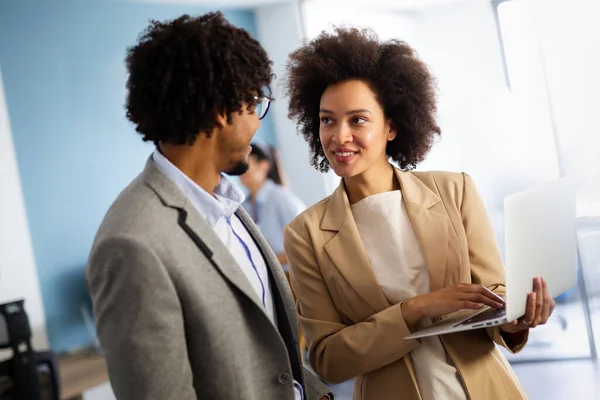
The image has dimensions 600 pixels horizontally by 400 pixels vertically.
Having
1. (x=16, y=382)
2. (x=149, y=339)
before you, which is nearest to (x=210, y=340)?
(x=149, y=339)

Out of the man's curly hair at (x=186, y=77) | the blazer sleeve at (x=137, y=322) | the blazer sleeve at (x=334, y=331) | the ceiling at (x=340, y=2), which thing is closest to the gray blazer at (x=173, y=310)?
the blazer sleeve at (x=137, y=322)

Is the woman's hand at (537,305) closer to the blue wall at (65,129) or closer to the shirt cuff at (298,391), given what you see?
the shirt cuff at (298,391)

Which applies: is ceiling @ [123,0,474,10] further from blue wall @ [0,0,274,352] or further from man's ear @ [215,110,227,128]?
man's ear @ [215,110,227,128]

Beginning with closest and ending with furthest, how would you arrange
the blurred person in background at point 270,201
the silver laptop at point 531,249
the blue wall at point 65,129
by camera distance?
the silver laptop at point 531,249, the blue wall at point 65,129, the blurred person in background at point 270,201

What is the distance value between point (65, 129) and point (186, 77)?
429 cm

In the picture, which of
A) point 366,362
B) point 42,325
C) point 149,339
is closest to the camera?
point 149,339

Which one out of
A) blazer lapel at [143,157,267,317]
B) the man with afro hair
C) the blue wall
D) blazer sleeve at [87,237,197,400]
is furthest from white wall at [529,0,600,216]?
blazer sleeve at [87,237,197,400]

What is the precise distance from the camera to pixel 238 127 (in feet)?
5.09

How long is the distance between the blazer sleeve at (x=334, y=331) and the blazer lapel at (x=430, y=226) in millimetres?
139

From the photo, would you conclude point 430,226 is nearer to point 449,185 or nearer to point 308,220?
point 449,185

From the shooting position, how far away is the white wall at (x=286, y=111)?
7043 mm

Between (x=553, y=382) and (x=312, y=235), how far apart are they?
3492mm

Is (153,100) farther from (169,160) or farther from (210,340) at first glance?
(210,340)

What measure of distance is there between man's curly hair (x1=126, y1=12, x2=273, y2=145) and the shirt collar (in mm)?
51
